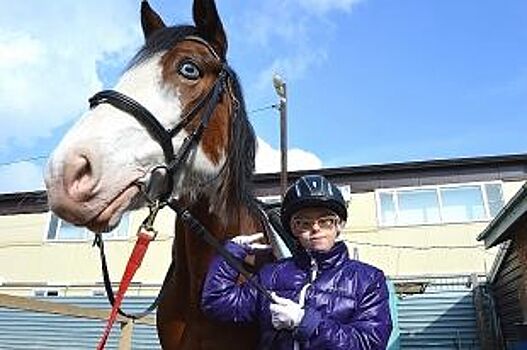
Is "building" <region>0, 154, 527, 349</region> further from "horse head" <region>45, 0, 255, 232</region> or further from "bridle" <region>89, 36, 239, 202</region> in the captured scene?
"bridle" <region>89, 36, 239, 202</region>

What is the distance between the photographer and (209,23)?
93.1 inches

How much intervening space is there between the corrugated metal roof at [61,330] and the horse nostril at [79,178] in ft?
30.9

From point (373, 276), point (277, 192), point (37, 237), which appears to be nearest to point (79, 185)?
point (373, 276)

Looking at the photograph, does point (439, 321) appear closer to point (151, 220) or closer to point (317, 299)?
point (317, 299)

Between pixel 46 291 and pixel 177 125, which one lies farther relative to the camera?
pixel 46 291

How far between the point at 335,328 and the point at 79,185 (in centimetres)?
96

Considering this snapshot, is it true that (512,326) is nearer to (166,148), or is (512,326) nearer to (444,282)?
(444,282)

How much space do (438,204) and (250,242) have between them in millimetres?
15600

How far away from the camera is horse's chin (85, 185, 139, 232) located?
5.55 feet

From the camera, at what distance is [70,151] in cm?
163

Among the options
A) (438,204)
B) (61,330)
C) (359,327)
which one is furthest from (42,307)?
(438,204)

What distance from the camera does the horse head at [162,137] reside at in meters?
1.65

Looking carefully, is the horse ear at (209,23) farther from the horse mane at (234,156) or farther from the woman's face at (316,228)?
the woman's face at (316,228)

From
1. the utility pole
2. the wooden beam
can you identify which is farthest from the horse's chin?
the utility pole
